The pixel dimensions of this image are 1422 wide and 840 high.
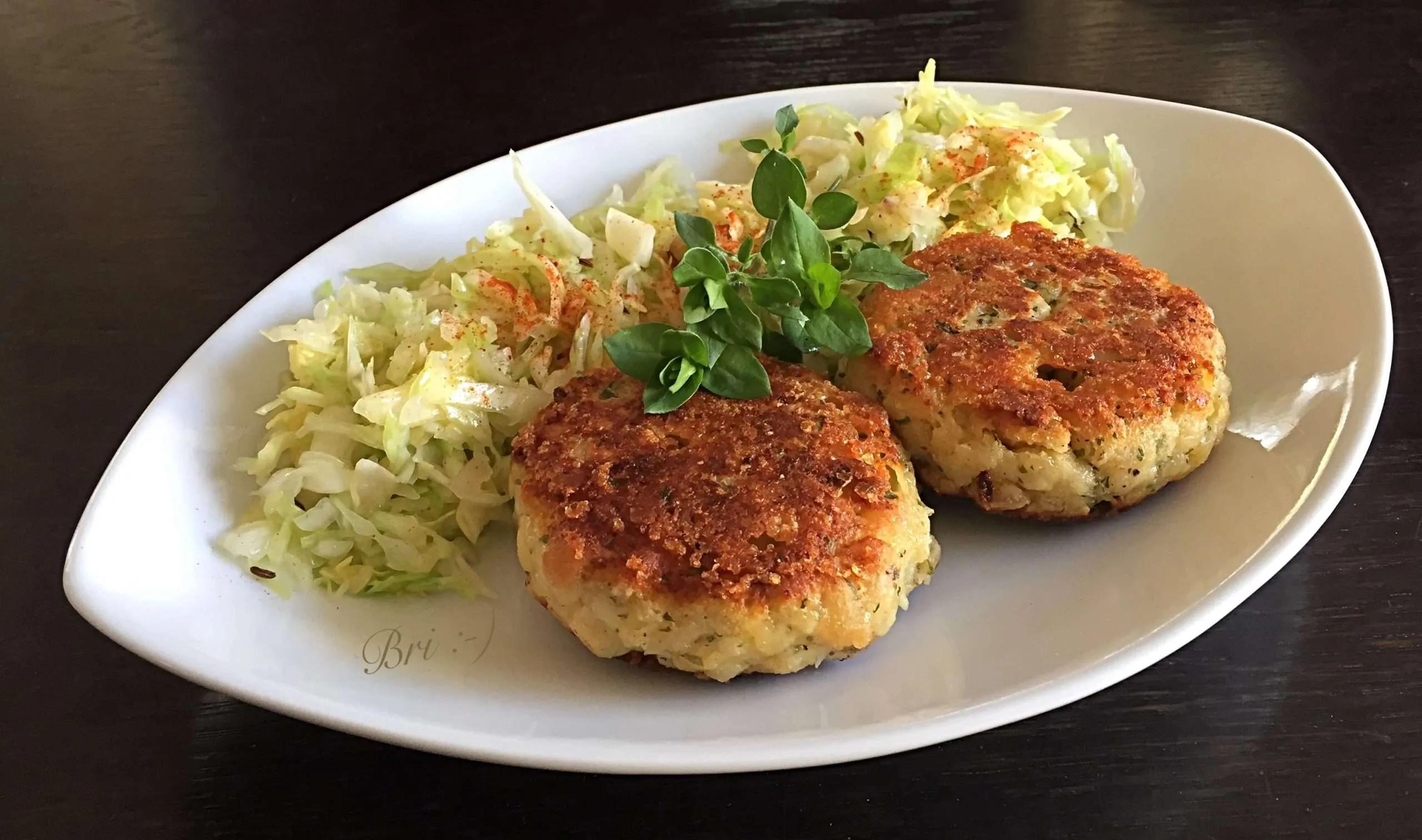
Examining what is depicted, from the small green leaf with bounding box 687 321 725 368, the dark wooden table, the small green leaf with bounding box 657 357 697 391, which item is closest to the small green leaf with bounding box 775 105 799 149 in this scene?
the small green leaf with bounding box 687 321 725 368

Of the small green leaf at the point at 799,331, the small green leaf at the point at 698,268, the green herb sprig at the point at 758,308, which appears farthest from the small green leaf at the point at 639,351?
the small green leaf at the point at 799,331

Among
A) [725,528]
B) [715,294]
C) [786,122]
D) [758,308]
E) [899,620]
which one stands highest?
[786,122]

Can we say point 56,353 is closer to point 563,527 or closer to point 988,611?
point 563,527

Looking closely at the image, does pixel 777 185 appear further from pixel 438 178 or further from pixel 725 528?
pixel 438 178

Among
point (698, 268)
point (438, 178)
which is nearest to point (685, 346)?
point (698, 268)

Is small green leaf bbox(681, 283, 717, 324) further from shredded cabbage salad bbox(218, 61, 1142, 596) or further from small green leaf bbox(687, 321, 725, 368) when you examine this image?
shredded cabbage salad bbox(218, 61, 1142, 596)

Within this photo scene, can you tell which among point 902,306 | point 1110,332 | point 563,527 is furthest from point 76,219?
point 1110,332
